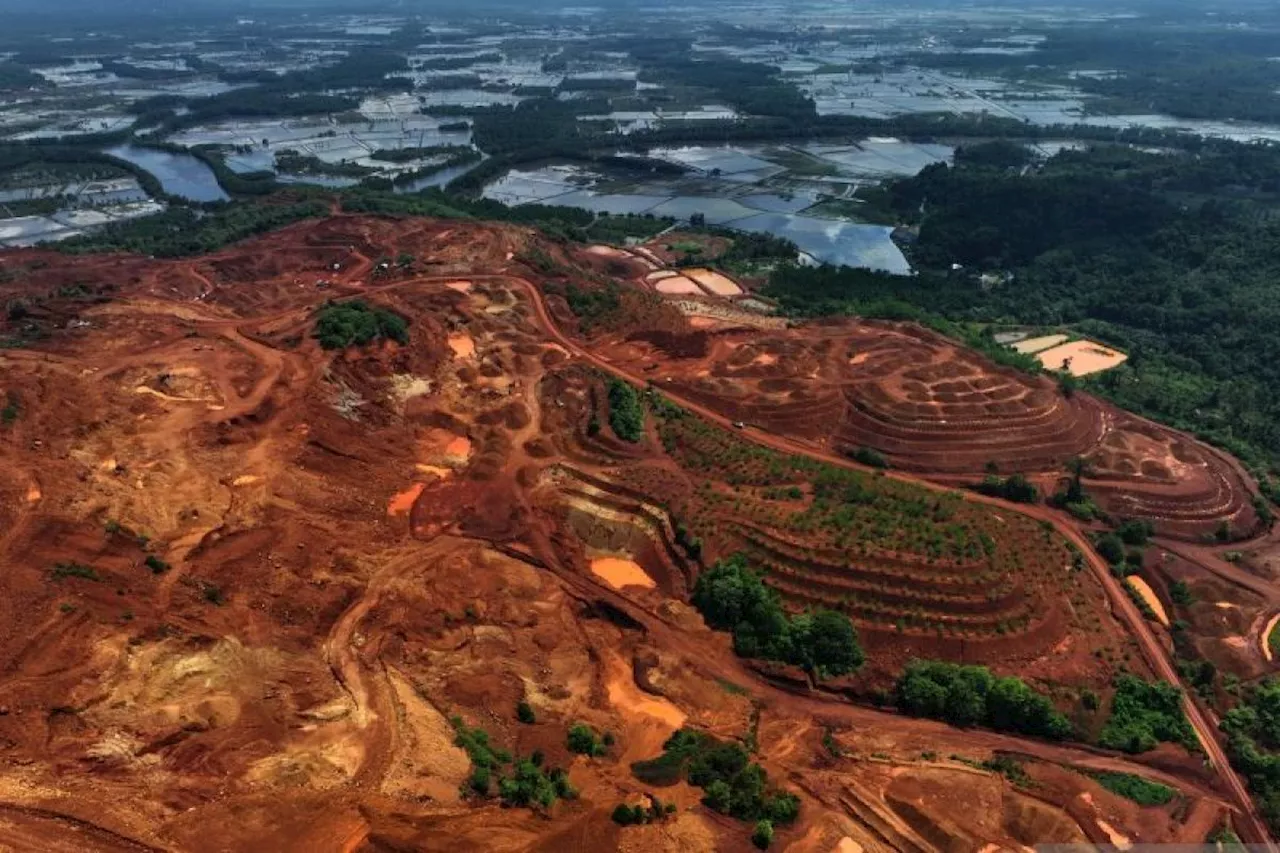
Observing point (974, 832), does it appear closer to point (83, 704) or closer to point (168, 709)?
point (168, 709)

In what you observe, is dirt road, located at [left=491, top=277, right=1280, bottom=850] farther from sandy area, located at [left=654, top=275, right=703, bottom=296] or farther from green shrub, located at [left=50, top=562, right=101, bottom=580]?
green shrub, located at [left=50, top=562, right=101, bottom=580]

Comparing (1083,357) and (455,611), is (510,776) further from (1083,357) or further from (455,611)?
(1083,357)

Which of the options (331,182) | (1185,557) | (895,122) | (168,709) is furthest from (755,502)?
(895,122)

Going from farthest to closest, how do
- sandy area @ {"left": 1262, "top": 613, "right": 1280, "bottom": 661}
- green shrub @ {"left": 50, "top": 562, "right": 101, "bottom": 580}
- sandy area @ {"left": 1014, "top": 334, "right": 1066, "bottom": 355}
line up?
sandy area @ {"left": 1014, "top": 334, "right": 1066, "bottom": 355}, sandy area @ {"left": 1262, "top": 613, "right": 1280, "bottom": 661}, green shrub @ {"left": 50, "top": 562, "right": 101, "bottom": 580}

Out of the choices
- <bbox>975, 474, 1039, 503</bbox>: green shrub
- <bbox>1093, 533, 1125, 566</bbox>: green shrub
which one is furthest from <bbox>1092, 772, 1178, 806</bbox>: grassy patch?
<bbox>975, 474, 1039, 503</bbox>: green shrub

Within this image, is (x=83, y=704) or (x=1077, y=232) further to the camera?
(x=1077, y=232)

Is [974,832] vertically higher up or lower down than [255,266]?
lower down
